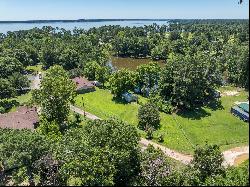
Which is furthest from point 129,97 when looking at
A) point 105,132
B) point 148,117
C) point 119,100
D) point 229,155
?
point 105,132

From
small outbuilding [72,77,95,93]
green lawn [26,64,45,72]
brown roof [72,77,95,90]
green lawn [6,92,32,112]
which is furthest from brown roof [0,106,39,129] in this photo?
green lawn [26,64,45,72]

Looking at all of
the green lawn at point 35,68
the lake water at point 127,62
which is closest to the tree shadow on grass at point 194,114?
the lake water at point 127,62

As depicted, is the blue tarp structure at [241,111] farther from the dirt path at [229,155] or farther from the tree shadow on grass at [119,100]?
the tree shadow on grass at [119,100]

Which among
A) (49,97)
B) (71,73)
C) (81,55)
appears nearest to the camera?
(49,97)

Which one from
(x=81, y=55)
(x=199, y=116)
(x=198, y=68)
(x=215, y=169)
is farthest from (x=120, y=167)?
(x=81, y=55)

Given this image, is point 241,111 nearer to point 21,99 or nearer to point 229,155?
point 229,155

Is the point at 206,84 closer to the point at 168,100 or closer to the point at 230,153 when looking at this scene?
the point at 168,100

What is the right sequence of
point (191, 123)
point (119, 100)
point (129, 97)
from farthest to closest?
point (119, 100) → point (129, 97) → point (191, 123)
